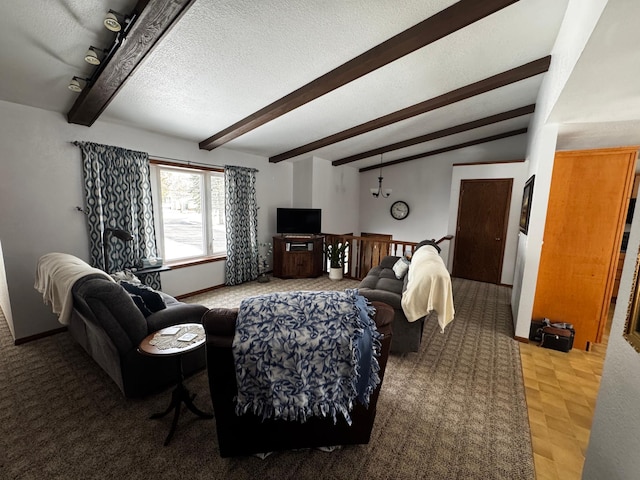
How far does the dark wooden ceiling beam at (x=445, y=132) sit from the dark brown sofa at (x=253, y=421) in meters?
4.47

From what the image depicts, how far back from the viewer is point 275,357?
1.21 m

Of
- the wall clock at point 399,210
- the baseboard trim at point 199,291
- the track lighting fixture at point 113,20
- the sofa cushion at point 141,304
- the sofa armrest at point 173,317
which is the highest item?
Answer: the track lighting fixture at point 113,20

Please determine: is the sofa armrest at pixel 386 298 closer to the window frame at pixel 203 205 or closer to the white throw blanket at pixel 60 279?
the white throw blanket at pixel 60 279

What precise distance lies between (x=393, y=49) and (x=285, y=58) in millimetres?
888

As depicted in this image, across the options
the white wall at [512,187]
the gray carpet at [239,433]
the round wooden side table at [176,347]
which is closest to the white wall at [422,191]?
the white wall at [512,187]

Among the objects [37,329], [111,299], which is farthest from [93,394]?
[37,329]

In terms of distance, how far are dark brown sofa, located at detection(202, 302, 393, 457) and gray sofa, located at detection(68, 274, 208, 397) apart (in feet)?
2.78

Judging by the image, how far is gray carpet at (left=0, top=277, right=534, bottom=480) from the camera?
1466 millimetres

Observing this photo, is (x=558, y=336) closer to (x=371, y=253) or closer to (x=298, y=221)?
(x=371, y=253)

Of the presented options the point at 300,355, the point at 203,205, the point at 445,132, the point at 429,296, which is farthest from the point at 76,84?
the point at 445,132

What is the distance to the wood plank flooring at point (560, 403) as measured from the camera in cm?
157

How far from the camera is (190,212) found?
13.9 feet

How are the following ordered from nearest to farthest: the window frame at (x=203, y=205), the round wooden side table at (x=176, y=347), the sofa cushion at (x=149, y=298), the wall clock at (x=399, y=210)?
1. the round wooden side table at (x=176, y=347)
2. the sofa cushion at (x=149, y=298)
3. the window frame at (x=203, y=205)
4. the wall clock at (x=399, y=210)

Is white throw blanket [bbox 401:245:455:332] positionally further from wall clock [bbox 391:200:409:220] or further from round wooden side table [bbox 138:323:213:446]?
wall clock [bbox 391:200:409:220]
